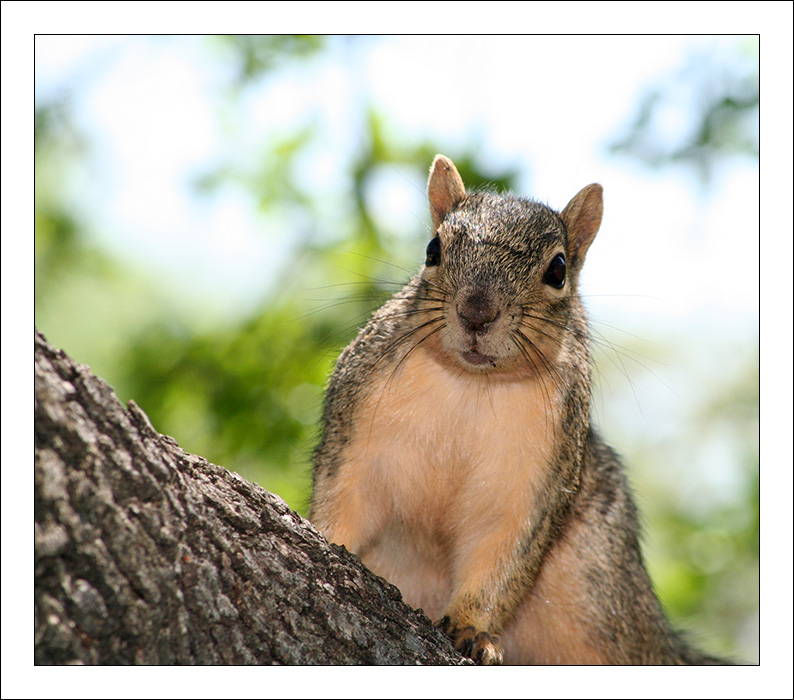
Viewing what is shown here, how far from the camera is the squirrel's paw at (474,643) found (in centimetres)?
353

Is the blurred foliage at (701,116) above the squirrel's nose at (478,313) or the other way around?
above

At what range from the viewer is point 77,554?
237cm

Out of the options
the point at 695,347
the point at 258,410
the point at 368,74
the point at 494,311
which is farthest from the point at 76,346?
the point at 695,347

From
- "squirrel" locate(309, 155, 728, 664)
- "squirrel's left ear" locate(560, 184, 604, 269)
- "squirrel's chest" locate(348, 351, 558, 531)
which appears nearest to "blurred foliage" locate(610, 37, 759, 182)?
"squirrel's left ear" locate(560, 184, 604, 269)

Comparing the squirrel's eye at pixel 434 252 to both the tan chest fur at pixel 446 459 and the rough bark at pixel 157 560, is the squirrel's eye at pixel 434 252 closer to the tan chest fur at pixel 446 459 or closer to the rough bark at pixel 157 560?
the tan chest fur at pixel 446 459

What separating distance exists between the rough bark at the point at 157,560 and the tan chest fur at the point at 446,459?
0.94 meters

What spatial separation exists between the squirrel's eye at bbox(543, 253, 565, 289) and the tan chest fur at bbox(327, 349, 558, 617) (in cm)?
49

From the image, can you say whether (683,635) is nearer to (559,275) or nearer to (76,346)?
(559,275)

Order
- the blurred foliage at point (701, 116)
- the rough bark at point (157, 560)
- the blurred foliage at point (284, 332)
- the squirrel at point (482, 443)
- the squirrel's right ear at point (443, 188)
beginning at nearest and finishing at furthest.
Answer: the rough bark at point (157, 560) < the squirrel at point (482, 443) < the blurred foliage at point (701, 116) < the squirrel's right ear at point (443, 188) < the blurred foliage at point (284, 332)

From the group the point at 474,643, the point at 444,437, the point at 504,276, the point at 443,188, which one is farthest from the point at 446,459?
the point at 443,188

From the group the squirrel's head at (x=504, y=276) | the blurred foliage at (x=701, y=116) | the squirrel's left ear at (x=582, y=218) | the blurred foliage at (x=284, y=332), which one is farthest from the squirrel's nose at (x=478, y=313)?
the blurred foliage at (x=701, y=116)

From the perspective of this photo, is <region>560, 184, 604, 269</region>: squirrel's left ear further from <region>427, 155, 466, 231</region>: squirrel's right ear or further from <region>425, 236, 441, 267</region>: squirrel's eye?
<region>425, 236, 441, 267</region>: squirrel's eye

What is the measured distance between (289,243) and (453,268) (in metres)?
2.65

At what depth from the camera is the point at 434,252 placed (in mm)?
3932
